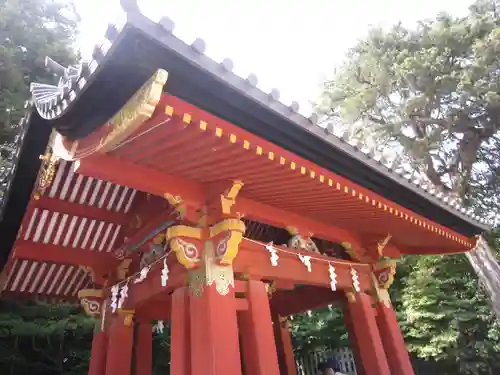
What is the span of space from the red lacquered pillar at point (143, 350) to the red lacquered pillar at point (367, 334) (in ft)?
9.56

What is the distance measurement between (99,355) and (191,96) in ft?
12.7

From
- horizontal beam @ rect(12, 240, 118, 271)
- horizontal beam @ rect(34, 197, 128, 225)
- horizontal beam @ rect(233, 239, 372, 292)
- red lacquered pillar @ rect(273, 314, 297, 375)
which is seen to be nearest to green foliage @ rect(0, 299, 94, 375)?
horizontal beam @ rect(12, 240, 118, 271)

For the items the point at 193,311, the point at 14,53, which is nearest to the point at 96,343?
the point at 193,311

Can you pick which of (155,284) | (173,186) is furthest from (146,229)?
(173,186)

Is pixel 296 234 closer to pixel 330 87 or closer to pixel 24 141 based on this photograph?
pixel 24 141

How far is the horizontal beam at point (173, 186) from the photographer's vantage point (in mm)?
3109

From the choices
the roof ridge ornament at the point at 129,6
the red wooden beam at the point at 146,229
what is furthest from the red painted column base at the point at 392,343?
the roof ridge ornament at the point at 129,6

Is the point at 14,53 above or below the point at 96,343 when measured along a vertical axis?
above

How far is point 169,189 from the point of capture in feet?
11.7

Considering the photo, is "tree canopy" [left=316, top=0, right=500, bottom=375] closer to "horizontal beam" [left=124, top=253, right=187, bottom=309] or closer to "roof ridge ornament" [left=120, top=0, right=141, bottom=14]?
"horizontal beam" [left=124, top=253, right=187, bottom=309]

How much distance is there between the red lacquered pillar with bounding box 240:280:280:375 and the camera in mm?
3549

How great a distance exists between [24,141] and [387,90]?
11.0m

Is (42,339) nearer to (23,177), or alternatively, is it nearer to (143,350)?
(143,350)

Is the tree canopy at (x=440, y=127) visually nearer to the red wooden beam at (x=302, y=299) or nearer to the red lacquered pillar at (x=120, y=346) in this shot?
the red wooden beam at (x=302, y=299)
